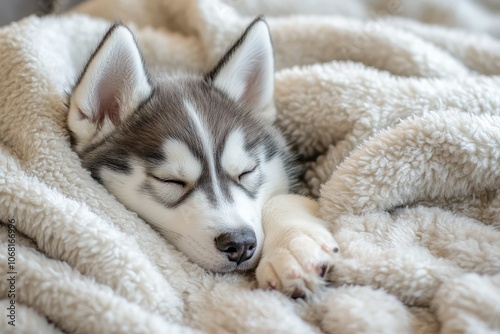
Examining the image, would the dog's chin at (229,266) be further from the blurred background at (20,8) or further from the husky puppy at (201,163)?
the blurred background at (20,8)

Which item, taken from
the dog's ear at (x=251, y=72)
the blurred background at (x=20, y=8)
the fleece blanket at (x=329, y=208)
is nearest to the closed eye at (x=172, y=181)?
the fleece blanket at (x=329, y=208)

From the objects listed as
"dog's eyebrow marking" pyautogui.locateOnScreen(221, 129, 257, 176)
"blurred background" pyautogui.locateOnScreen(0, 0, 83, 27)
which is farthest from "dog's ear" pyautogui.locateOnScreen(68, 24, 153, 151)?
"blurred background" pyautogui.locateOnScreen(0, 0, 83, 27)

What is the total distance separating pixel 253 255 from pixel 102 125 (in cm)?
63

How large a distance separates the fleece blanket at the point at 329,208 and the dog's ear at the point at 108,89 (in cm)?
7

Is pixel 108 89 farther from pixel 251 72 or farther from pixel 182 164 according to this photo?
pixel 251 72

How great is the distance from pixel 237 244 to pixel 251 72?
2.32 ft

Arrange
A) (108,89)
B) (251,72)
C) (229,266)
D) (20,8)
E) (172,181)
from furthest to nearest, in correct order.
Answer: (20,8), (251,72), (108,89), (172,181), (229,266)

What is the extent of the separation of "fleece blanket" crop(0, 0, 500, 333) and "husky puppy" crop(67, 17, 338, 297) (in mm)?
62

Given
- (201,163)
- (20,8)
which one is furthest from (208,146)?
(20,8)

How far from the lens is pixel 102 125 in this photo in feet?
5.56

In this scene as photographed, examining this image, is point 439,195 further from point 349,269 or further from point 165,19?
point 165,19

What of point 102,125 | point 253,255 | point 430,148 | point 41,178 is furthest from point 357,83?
point 41,178

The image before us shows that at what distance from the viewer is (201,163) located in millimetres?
1536

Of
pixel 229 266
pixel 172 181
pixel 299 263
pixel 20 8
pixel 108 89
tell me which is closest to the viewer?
pixel 299 263
